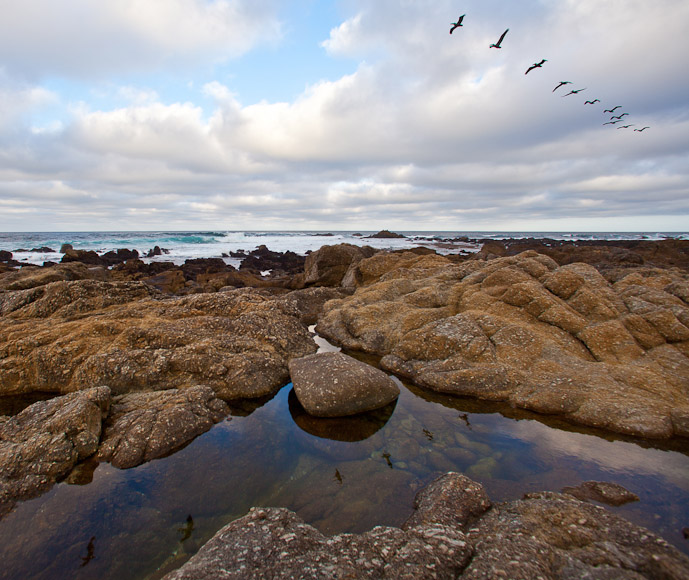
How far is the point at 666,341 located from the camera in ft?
30.4

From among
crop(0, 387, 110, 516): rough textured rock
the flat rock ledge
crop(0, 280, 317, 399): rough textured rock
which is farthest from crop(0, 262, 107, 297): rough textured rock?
the flat rock ledge

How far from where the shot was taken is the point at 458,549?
149 inches

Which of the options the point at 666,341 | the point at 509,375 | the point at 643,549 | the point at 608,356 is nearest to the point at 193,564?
the point at 643,549

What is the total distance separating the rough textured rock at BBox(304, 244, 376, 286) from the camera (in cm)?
2222

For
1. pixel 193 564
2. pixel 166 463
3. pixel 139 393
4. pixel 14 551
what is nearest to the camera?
pixel 193 564

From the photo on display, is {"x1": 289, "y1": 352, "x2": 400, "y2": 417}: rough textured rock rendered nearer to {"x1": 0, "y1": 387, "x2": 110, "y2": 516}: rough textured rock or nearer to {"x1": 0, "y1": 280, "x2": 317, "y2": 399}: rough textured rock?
{"x1": 0, "y1": 280, "x2": 317, "y2": 399}: rough textured rock

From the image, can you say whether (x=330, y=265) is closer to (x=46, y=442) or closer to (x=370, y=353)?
(x=370, y=353)

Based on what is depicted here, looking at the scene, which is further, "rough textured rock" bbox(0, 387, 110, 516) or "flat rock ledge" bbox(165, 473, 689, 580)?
"rough textured rock" bbox(0, 387, 110, 516)

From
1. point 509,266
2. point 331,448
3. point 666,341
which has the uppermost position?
point 509,266

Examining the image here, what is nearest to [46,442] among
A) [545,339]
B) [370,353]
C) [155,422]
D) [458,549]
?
[155,422]

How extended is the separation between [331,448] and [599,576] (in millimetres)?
4448

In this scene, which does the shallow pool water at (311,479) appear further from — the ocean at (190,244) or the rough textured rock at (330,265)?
the ocean at (190,244)

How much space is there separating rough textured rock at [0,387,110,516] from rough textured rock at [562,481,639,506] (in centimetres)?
877

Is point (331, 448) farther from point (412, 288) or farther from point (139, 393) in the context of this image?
point (412, 288)
